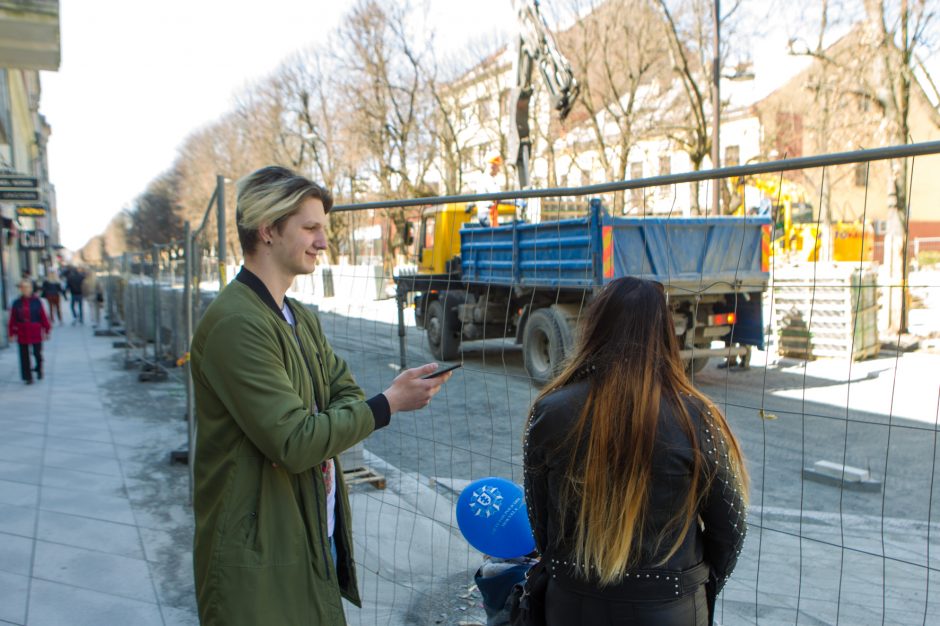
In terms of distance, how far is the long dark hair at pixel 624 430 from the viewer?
1624mm

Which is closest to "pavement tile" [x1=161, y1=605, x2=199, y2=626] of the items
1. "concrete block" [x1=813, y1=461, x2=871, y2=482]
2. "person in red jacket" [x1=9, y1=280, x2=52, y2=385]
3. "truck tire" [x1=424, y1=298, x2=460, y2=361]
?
"concrete block" [x1=813, y1=461, x2=871, y2=482]

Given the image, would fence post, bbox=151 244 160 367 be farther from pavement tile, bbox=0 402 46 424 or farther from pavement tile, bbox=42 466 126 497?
pavement tile, bbox=42 466 126 497

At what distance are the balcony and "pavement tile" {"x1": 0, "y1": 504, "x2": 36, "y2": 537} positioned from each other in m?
5.50

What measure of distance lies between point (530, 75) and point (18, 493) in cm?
1159

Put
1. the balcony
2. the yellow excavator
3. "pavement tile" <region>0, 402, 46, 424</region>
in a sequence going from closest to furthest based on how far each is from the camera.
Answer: the balcony, "pavement tile" <region>0, 402, 46, 424</region>, the yellow excavator

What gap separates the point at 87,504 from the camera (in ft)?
16.8

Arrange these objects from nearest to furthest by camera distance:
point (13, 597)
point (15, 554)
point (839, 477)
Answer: point (13, 597) < point (15, 554) < point (839, 477)

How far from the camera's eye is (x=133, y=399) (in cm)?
938

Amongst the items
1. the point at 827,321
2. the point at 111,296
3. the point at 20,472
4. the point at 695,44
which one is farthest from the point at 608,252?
the point at 111,296

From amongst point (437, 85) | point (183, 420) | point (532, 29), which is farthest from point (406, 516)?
point (437, 85)

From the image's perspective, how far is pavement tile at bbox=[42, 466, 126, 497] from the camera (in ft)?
17.9

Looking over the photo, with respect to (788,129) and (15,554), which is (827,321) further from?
(788,129)

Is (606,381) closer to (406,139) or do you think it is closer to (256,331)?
(256,331)

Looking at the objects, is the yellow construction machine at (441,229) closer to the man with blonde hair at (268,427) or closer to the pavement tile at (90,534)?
the pavement tile at (90,534)
